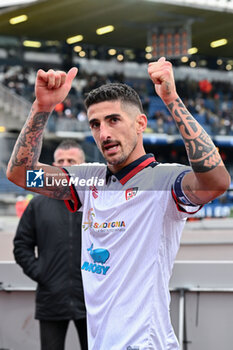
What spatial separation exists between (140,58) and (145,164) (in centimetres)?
A: 666

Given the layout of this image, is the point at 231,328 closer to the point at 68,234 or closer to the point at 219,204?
the point at 68,234

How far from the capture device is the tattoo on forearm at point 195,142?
4.52ft

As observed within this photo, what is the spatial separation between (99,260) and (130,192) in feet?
0.71

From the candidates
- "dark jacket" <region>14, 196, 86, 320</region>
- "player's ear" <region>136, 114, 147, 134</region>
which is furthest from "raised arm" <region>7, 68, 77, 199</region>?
"dark jacket" <region>14, 196, 86, 320</region>

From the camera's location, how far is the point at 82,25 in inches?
343

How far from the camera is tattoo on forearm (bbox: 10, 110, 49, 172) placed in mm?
1682

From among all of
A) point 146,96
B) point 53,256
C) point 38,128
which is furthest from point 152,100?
point 38,128

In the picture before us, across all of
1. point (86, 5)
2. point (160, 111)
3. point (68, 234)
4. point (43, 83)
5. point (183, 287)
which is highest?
point (86, 5)

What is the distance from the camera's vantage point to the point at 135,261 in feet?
4.97

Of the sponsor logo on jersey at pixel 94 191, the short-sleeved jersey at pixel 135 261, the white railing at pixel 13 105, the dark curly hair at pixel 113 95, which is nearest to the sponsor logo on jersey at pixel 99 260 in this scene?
the short-sleeved jersey at pixel 135 261

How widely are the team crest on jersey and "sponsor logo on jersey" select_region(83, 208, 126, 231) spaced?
77mm

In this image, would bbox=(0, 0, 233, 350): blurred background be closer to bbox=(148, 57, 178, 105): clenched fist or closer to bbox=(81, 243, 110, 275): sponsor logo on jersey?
bbox=(81, 243, 110, 275): sponsor logo on jersey

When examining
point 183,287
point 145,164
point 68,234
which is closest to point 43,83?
point 145,164

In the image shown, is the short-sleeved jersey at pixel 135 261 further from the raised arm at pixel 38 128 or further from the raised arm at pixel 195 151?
the raised arm at pixel 38 128
